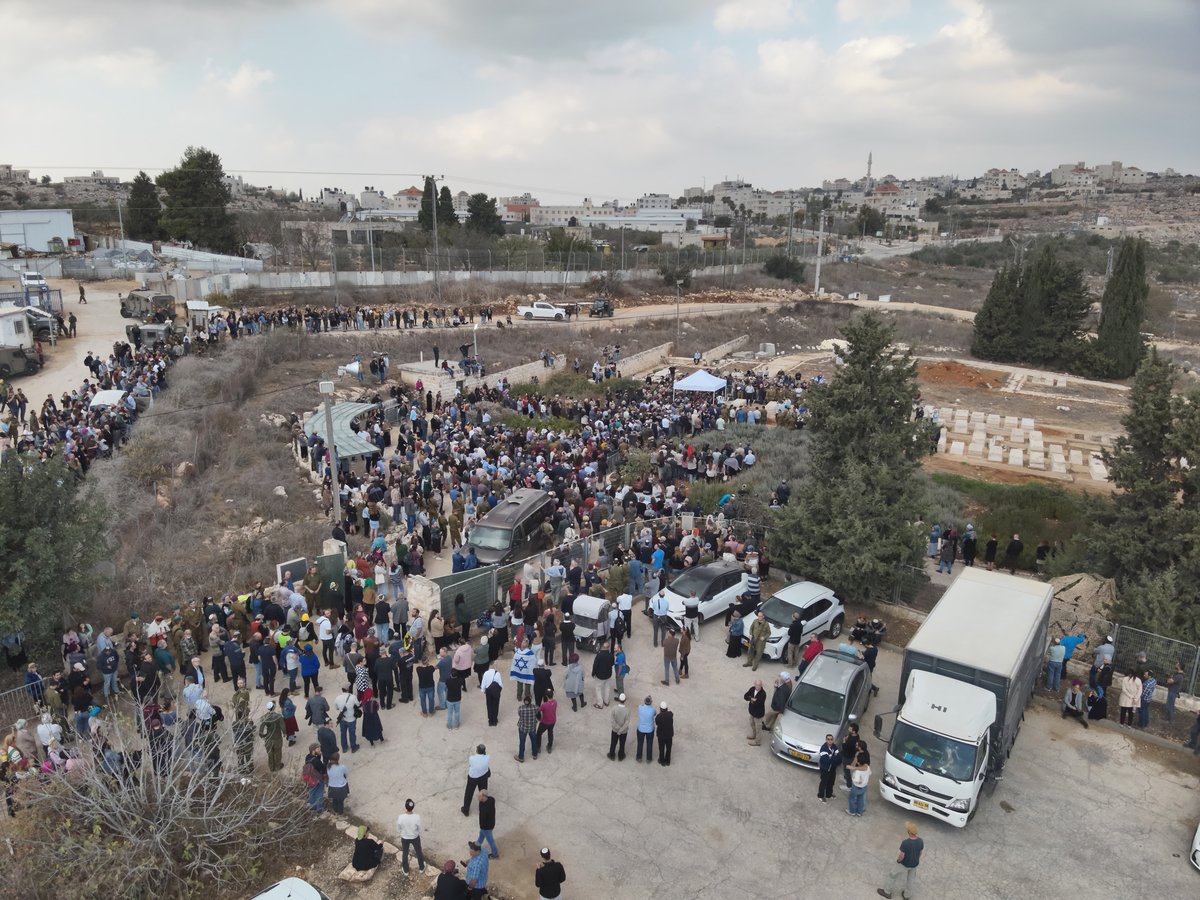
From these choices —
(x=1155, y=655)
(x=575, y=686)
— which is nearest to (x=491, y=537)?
(x=575, y=686)

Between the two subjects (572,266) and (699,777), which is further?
(572,266)

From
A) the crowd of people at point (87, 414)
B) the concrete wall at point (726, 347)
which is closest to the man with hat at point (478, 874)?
the crowd of people at point (87, 414)

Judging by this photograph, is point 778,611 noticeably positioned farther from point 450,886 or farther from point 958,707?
point 450,886

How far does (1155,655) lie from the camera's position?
45.9 feet

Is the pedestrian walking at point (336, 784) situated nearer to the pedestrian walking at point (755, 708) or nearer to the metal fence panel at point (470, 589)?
the metal fence panel at point (470, 589)

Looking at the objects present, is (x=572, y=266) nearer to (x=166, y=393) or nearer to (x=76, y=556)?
(x=166, y=393)

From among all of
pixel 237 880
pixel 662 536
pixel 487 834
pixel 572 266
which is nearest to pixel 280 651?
pixel 237 880

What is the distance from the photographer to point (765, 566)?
18172 millimetres

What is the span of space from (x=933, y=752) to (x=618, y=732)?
432 cm

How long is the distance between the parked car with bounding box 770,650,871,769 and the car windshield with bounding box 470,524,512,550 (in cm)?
730

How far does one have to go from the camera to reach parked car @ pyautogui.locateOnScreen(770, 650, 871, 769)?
1202cm

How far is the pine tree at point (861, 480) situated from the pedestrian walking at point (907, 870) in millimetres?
7180

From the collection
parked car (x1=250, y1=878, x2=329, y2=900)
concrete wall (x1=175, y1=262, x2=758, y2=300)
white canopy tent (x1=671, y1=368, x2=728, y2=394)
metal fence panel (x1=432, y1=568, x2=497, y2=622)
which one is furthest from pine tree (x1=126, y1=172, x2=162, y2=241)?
parked car (x1=250, y1=878, x2=329, y2=900)

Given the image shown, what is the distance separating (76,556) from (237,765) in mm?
5956
